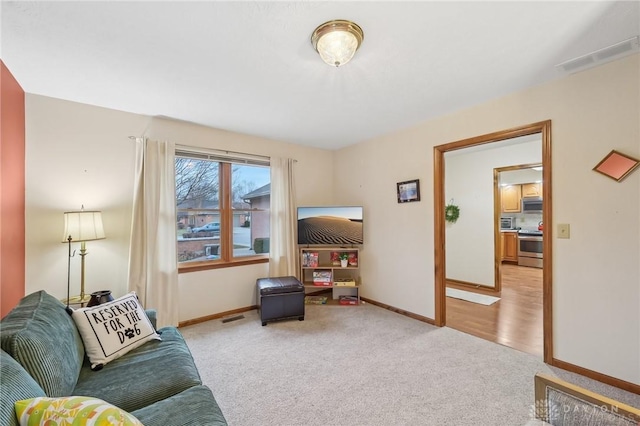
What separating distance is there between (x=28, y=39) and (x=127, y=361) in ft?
6.86

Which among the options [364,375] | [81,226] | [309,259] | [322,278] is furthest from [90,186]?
[364,375]

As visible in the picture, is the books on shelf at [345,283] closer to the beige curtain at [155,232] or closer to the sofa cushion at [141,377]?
the beige curtain at [155,232]

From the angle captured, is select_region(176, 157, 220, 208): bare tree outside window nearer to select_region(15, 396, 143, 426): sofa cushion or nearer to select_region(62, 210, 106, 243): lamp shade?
select_region(62, 210, 106, 243): lamp shade

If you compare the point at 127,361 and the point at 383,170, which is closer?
the point at 127,361

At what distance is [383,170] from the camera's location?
3.83 meters

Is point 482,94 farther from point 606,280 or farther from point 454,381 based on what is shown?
point 454,381

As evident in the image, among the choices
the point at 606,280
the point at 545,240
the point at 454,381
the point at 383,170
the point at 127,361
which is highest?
the point at 383,170

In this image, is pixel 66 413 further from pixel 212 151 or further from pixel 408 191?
pixel 408 191

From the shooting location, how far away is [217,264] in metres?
3.50

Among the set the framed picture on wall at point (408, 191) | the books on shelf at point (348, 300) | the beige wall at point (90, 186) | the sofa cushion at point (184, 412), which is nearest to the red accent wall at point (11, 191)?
the beige wall at point (90, 186)

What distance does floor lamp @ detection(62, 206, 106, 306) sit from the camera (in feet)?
7.67

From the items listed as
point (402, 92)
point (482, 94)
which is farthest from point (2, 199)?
point (482, 94)

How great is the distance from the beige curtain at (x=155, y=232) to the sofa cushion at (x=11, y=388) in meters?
1.96

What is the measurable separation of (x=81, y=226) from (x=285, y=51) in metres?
2.29
